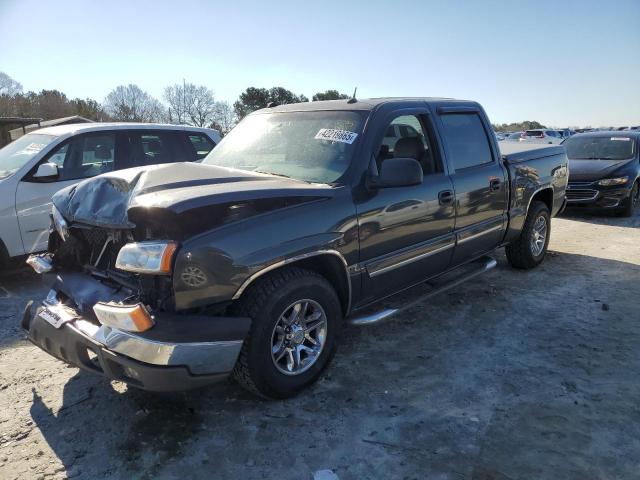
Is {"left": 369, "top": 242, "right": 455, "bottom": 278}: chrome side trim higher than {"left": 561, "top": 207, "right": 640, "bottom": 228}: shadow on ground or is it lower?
higher

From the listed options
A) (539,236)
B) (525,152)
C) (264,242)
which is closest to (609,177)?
(539,236)

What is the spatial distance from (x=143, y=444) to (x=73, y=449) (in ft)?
1.22

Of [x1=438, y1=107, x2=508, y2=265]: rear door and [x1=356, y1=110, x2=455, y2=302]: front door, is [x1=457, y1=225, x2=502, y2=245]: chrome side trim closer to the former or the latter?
[x1=438, y1=107, x2=508, y2=265]: rear door

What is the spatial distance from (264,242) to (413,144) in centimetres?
189

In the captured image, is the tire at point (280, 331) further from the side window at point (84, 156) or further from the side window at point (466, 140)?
the side window at point (84, 156)

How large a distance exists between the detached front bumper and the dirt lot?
43cm

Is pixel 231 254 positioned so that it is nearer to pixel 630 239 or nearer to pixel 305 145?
pixel 305 145

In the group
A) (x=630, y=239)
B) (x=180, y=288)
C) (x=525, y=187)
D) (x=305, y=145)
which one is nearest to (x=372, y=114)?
(x=305, y=145)

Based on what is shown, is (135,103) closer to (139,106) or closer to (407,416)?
(139,106)

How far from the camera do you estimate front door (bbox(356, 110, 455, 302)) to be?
11.1 ft

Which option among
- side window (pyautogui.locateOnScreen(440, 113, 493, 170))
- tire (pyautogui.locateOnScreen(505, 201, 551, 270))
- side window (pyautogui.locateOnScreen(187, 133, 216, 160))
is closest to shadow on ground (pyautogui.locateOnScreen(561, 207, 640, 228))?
tire (pyautogui.locateOnScreen(505, 201, 551, 270))

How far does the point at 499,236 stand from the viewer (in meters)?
4.90

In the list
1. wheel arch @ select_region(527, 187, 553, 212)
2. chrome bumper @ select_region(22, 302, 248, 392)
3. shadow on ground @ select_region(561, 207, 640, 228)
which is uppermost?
wheel arch @ select_region(527, 187, 553, 212)

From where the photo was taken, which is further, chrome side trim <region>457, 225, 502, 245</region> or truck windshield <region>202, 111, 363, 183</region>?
chrome side trim <region>457, 225, 502, 245</region>
